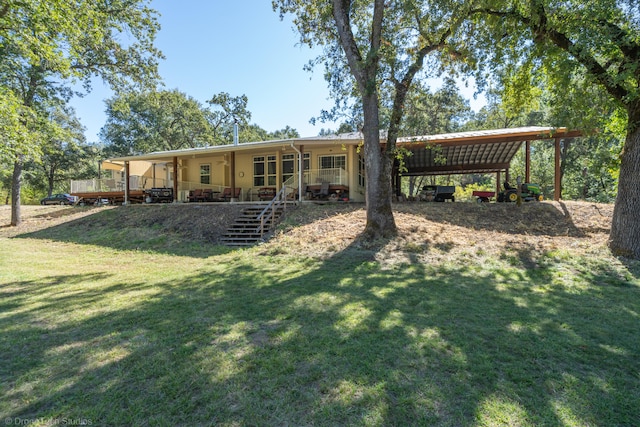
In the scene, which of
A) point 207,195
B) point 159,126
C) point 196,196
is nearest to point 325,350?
point 207,195

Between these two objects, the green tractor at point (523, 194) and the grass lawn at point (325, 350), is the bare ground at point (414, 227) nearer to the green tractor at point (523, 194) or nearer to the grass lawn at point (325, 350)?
the green tractor at point (523, 194)

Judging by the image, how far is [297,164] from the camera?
643 inches

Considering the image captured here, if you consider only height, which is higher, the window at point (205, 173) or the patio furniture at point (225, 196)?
the window at point (205, 173)

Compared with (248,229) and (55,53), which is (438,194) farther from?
(55,53)

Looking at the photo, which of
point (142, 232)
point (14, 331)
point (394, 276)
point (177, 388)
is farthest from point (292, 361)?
point (142, 232)

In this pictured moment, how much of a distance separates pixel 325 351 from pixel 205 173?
17.5m

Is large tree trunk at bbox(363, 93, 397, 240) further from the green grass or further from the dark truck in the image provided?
the dark truck

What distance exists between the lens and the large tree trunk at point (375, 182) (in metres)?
8.55

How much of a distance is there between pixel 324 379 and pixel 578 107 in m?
9.48

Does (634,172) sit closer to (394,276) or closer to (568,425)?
(394,276)

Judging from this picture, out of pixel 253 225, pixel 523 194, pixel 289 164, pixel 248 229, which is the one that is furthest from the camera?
pixel 289 164

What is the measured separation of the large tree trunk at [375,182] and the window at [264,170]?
30.4 feet

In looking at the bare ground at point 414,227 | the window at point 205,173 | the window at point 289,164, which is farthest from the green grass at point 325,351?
the window at point 205,173

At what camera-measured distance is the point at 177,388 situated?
2.29 metres
